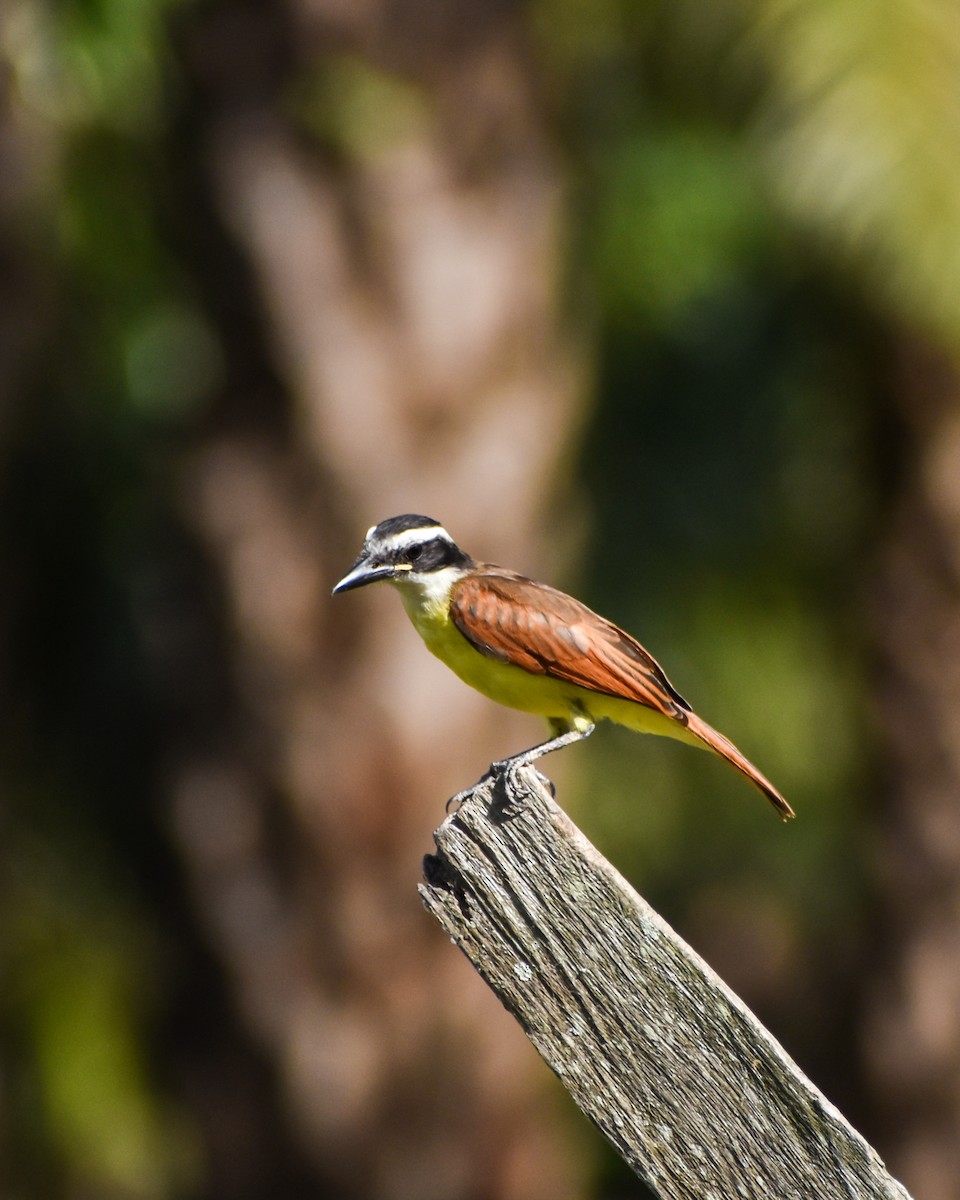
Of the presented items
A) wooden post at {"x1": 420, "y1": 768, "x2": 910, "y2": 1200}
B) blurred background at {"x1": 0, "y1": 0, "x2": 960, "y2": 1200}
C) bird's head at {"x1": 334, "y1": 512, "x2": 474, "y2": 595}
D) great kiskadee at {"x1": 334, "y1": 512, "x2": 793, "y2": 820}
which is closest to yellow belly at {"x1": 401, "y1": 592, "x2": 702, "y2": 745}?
great kiskadee at {"x1": 334, "y1": 512, "x2": 793, "y2": 820}

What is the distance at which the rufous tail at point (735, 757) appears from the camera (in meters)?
3.81

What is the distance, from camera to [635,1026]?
101 inches

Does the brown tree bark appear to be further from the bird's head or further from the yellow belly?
the yellow belly

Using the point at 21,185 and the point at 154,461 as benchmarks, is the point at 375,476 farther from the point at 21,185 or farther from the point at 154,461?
the point at 154,461

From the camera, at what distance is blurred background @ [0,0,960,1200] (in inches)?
323

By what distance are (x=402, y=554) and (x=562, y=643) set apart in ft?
1.92

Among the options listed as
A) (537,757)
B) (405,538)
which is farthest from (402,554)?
(537,757)

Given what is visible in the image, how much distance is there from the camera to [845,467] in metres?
12.7

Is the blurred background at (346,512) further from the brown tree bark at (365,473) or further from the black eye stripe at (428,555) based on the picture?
the black eye stripe at (428,555)

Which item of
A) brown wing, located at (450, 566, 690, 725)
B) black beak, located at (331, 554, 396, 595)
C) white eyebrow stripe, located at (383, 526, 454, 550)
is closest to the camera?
brown wing, located at (450, 566, 690, 725)

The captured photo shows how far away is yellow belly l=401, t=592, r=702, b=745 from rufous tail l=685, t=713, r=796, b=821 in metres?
0.10

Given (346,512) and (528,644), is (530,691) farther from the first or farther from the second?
(346,512)

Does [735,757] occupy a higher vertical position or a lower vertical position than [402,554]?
lower

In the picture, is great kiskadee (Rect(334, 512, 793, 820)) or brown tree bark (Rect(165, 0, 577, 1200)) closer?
great kiskadee (Rect(334, 512, 793, 820))
